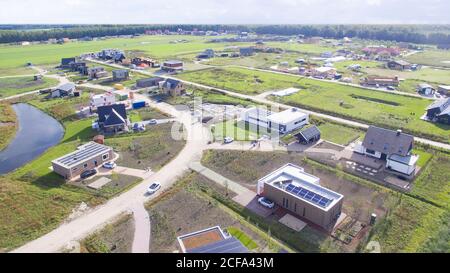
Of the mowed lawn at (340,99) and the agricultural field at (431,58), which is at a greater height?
the agricultural field at (431,58)

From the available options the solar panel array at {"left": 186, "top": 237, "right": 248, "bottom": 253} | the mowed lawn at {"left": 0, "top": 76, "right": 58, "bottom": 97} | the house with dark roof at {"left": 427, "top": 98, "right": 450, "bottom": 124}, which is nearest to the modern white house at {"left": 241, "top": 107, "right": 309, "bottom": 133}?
the house with dark roof at {"left": 427, "top": 98, "right": 450, "bottom": 124}

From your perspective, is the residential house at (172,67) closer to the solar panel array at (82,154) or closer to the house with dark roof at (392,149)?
the solar panel array at (82,154)

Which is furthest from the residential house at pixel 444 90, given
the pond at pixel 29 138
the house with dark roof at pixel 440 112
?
the pond at pixel 29 138

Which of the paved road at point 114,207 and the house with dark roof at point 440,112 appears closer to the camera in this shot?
the paved road at point 114,207

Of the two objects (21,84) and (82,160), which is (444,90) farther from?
(21,84)

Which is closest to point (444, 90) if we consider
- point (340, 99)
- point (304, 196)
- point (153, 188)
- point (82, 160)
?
point (340, 99)

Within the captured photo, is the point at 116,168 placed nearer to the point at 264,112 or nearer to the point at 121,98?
the point at 264,112
